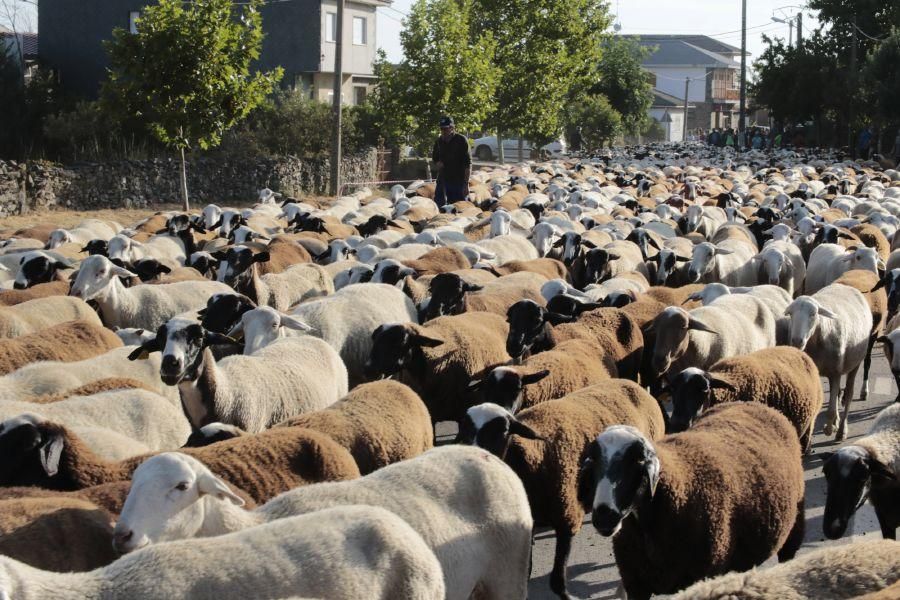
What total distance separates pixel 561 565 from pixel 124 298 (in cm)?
515

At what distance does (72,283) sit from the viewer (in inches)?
378

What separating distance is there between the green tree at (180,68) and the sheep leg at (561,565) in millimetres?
16020

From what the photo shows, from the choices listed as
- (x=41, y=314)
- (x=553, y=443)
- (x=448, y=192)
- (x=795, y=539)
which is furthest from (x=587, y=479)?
(x=448, y=192)

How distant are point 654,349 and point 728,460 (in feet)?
9.92

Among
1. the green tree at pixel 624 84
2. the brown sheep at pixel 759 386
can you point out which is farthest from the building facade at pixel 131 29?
the brown sheep at pixel 759 386

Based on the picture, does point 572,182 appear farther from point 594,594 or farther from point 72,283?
point 594,594

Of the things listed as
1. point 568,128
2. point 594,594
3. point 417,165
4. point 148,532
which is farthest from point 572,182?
point 568,128

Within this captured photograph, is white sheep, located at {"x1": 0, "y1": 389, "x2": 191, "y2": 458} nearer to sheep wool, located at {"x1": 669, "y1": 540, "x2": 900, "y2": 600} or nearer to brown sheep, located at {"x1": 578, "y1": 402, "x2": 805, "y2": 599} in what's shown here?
brown sheep, located at {"x1": 578, "y1": 402, "x2": 805, "y2": 599}

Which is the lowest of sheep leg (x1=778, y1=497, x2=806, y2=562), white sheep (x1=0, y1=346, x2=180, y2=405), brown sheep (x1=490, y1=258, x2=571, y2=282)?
sheep leg (x1=778, y1=497, x2=806, y2=562)

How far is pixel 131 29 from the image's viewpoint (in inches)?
1528

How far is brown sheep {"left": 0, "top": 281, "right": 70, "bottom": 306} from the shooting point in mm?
9531

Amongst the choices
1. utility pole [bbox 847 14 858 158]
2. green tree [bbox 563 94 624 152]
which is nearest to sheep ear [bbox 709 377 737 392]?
utility pole [bbox 847 14 858 158]

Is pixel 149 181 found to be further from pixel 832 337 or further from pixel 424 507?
pixel 424 507

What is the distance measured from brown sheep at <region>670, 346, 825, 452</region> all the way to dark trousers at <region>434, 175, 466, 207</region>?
A: 12.3 metres
